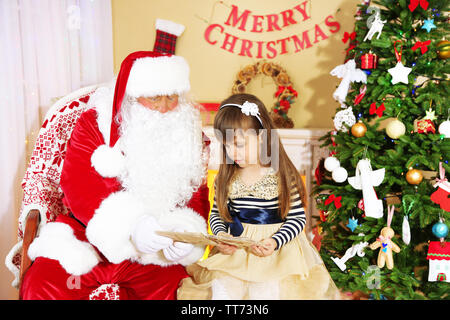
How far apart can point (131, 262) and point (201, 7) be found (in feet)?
9.29

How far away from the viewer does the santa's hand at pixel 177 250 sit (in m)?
1.76

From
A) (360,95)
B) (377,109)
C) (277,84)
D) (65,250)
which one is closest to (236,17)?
(277,84)

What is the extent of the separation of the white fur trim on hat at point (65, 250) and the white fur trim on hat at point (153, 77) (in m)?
0.82

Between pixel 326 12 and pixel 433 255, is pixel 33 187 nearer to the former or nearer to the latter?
pixel 433 255

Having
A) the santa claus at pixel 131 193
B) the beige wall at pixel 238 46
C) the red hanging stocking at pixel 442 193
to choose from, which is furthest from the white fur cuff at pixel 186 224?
the beige wall at pixel 238 46

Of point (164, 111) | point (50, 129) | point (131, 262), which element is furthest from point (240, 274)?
point (50, 129)

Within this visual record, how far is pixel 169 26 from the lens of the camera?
12.1ft

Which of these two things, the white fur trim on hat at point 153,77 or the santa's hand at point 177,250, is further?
the white fur trim on hat at point 153,77

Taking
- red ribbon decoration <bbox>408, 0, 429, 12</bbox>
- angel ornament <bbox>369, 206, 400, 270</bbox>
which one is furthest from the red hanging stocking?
red ribbon decoration <bbox>408, 0, 429, 12</bbox>

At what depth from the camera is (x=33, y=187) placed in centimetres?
220

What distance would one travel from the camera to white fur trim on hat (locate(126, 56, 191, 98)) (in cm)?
197

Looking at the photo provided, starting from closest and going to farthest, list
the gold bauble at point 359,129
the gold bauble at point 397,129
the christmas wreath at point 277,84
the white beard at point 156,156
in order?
1. the white beard at point 156,156
2. the gold bauble at point 397,129
3. the gold bauble at point 359,129
4. the christmas wreath at point 277,84

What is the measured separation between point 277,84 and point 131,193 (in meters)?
2.10

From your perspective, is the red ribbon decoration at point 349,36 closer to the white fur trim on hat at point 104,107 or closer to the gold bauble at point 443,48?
the gold bauble at point 443,48
